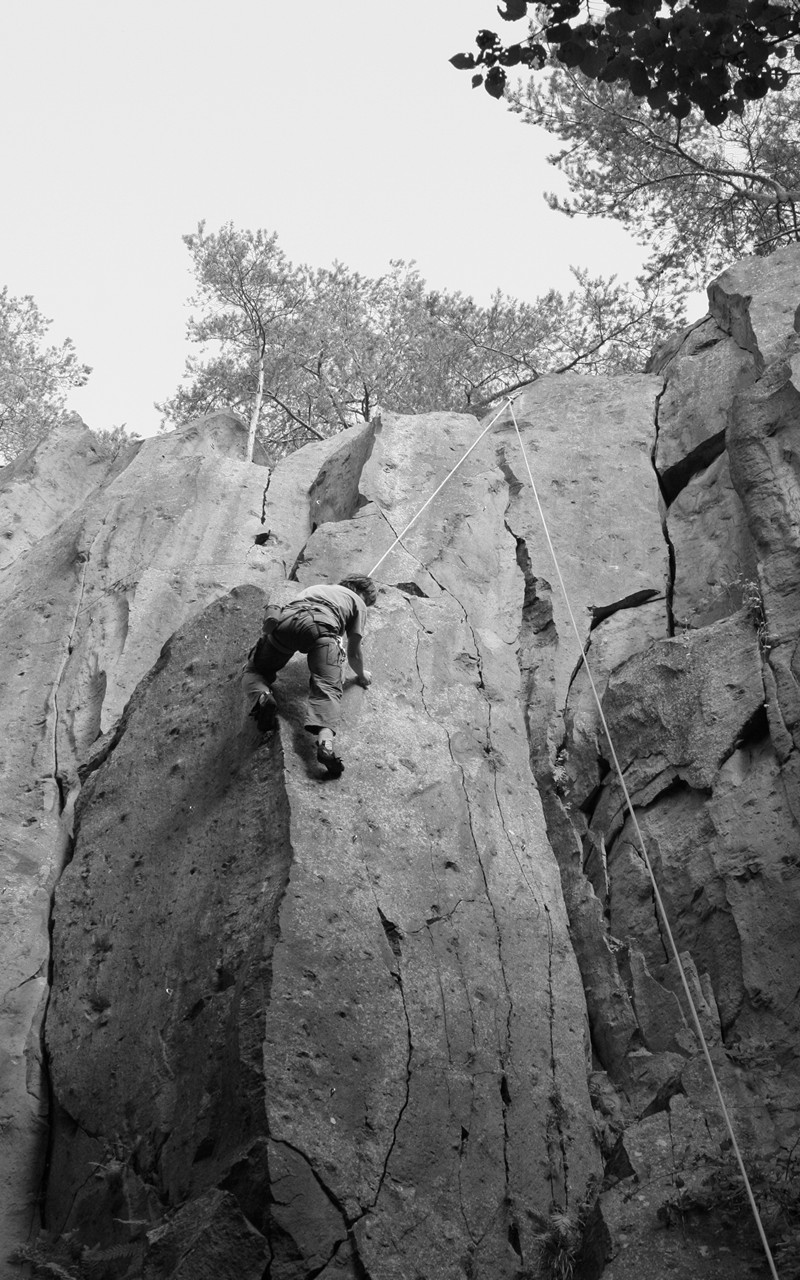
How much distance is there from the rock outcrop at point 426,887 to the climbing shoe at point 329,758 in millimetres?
200

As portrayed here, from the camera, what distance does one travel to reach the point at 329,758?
26.6 ft

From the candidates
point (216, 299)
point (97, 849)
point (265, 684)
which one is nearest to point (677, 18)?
point (265, 684)

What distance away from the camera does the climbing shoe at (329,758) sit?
8094mm

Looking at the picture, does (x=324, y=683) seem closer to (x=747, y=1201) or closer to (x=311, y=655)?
(x=311, y=655)

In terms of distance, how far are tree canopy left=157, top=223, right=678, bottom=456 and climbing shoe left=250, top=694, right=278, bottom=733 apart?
42.5ft

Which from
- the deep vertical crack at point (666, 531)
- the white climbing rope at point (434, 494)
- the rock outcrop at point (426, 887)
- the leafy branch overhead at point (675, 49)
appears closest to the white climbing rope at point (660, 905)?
the rock outcrop at point (426, 887)

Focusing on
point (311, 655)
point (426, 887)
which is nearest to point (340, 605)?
point (311, 655)

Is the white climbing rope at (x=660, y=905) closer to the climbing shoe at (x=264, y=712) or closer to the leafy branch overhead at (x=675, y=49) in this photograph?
the climbing shoe at (x=264, y=712)

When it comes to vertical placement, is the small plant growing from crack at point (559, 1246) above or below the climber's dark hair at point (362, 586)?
below

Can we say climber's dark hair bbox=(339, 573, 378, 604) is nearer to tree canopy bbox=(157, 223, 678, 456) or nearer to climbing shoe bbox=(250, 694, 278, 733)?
climbing shoe bbox=(250, 694, 278, 733)

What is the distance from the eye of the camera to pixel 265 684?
8.63 meters

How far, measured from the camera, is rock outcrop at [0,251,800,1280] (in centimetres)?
680

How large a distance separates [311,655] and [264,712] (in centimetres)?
52

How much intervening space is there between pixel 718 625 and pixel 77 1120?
236 inches
